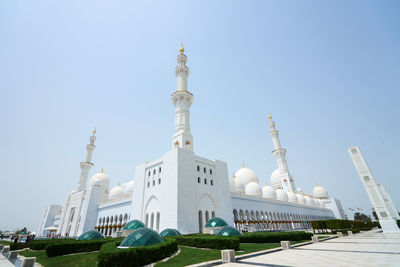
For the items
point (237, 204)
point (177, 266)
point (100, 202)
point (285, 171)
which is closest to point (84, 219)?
point (100, 202)

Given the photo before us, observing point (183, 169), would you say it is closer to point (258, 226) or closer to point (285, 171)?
point (258, 226)

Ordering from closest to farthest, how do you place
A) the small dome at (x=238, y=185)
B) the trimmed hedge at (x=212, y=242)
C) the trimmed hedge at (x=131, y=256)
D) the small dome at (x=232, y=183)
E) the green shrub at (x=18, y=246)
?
the trimmed hedge at (x=131, y=256) < the trimmed hedge at (x=212, y=242) < the green shrub at (x=18, y=246) < the small dome at (x=232, y=183) < the small dome at (x=238, y=185)

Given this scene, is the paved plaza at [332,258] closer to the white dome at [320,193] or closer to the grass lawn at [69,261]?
the grass lawn at [69,261]

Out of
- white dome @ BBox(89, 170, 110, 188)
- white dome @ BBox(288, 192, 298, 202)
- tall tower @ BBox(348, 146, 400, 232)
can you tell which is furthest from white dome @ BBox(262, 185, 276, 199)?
white dome @ BBox(89, 170, 110, 188)

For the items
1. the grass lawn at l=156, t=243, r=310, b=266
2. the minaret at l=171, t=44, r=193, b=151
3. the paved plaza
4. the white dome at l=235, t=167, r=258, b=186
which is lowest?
the paved plaza

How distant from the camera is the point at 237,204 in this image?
1297 inches

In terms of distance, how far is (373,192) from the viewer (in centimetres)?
2855

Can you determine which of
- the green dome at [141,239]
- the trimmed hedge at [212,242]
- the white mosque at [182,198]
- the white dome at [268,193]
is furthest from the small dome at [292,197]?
the green dome at [141,239]

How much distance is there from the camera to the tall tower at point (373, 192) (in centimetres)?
2620

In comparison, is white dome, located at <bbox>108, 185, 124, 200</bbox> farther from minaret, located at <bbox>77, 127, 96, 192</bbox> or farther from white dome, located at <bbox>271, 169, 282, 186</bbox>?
Answer: white dome, located at <bbox>271, 169, 282, 186</bbox>

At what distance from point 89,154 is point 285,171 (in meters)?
47.3

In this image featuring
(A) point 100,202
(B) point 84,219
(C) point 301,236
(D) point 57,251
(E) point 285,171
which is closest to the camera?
(D) point 57,251

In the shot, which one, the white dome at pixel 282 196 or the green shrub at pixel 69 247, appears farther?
the white dome at pixel 282 196

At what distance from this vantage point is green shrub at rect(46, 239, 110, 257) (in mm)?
13461
